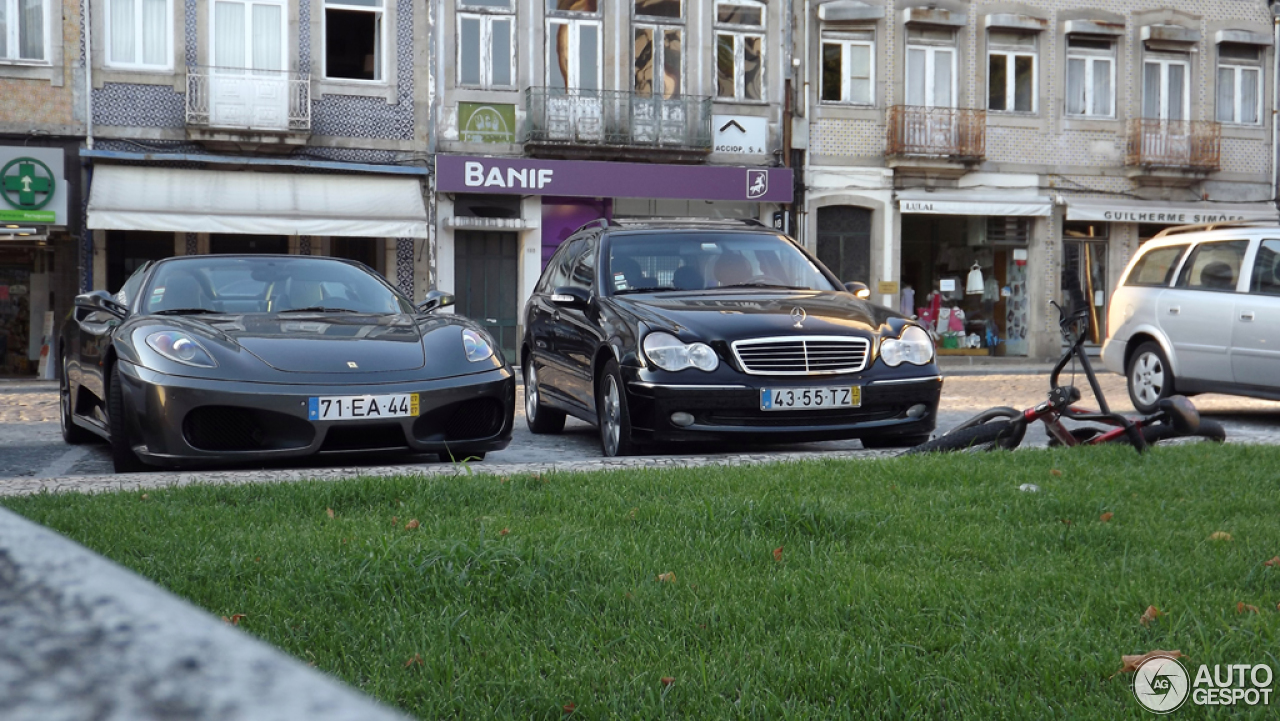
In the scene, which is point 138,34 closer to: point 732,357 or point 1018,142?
point 1018,142

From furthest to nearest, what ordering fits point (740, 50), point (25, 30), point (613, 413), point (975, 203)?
point (975, 203) → point (740, 50) → point (25, 30) → point (613, 413)

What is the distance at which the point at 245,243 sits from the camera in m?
23.8

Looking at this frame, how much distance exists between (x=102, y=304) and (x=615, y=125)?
17.4 meters

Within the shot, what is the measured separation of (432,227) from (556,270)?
1370cm

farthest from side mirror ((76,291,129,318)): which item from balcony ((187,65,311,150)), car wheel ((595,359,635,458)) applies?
balcony ((187,65,311,150))

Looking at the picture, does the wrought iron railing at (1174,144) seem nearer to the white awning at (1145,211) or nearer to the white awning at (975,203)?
the white awning at (1145,211)

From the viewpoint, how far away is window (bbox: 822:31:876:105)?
26.8m

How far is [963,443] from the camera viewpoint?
23.4 feet

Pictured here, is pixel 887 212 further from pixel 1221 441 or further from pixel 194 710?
pixel 194 710

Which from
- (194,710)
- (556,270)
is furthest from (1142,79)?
(194,710)

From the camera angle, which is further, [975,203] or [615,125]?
[975,203]

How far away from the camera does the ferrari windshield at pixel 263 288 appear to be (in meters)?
7.95

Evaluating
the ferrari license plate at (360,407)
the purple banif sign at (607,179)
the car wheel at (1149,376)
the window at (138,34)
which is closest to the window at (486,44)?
the purple banif sign at (607,179)

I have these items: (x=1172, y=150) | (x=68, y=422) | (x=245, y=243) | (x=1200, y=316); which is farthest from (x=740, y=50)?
(x=68, y=422)
